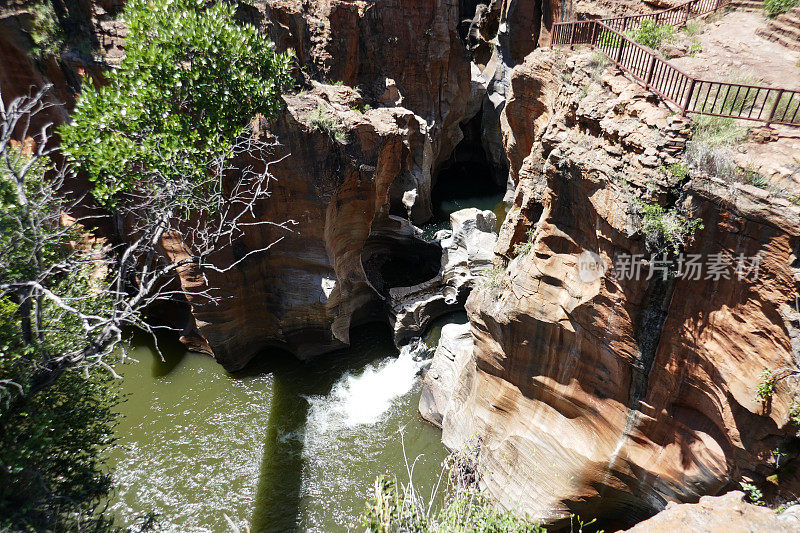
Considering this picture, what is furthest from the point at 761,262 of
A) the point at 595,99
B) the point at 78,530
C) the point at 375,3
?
the point at 375,3

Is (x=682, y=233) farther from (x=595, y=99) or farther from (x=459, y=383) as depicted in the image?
(x=459, y=383)

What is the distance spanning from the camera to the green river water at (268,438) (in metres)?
10.2

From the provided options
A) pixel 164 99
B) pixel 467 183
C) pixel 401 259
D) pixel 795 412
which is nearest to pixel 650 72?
pixel 795 412

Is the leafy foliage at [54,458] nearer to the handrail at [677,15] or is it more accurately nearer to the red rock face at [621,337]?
the red rock face at [621,337]

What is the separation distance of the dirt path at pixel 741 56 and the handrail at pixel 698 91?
54 cm

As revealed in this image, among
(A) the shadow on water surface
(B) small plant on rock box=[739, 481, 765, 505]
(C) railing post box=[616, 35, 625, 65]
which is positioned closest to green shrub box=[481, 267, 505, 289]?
(C) railing post box=[616, 35, 625, 65]

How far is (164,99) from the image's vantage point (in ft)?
27.9

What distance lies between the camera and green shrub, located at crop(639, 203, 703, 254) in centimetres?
595

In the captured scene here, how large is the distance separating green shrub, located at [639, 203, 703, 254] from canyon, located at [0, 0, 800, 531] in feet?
0.28

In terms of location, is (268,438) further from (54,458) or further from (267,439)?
(54,458)

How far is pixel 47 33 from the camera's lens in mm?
11461

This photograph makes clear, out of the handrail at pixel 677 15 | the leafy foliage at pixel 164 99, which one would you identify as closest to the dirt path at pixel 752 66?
the handrail at pixel 677 15

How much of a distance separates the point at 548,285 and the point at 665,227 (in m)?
2.32

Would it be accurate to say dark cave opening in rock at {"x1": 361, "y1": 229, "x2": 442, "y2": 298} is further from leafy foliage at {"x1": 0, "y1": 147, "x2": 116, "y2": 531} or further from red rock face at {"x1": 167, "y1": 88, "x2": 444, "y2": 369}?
leafy foliage at {"x1": 0, "y1": 147, "x2": 116, "y2": 531}
